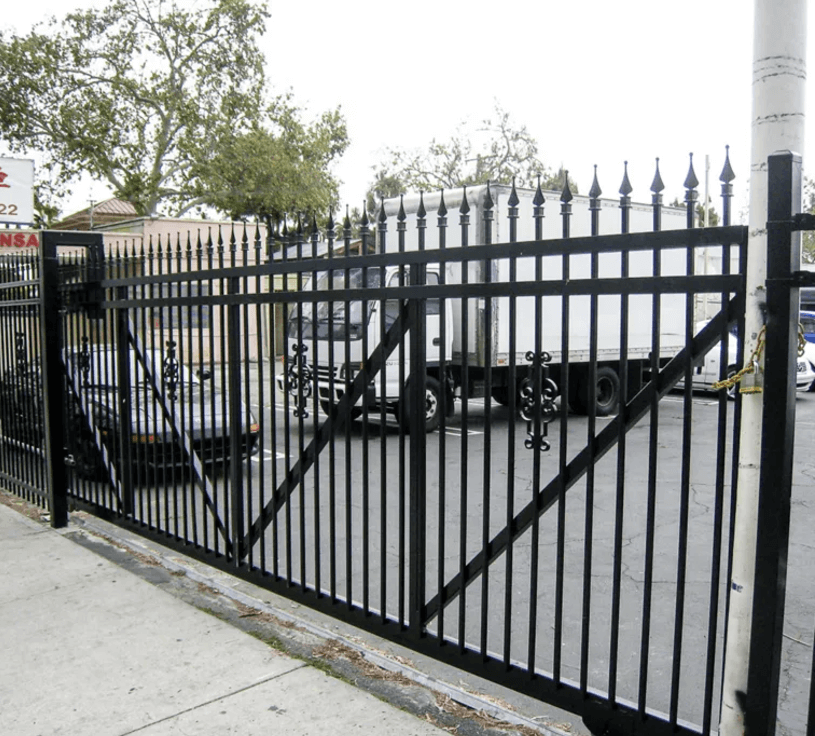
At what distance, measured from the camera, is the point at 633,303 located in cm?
1394

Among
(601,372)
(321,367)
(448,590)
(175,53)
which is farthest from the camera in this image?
(175,53)

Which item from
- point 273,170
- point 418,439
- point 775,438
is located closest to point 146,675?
point 418,439

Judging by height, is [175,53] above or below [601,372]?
above

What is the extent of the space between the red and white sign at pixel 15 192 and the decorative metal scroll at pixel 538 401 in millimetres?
14738

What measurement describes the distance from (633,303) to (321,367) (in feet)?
20.5

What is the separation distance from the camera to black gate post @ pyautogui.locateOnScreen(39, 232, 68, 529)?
19.5ft

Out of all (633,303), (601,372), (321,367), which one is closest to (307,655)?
(321,367)

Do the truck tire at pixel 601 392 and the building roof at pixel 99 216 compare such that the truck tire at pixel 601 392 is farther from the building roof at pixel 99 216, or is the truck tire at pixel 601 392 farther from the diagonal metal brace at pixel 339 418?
the building roof at pixel 99 216

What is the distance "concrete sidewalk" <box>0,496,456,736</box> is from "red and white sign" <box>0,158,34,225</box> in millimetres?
12226

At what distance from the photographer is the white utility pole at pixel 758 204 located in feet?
7.93

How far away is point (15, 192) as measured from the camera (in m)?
15.4

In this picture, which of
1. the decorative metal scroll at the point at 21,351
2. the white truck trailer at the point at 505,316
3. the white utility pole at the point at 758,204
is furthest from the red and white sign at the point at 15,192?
the white utility pole at the point at 758,204

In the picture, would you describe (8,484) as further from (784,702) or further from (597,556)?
(784,702)

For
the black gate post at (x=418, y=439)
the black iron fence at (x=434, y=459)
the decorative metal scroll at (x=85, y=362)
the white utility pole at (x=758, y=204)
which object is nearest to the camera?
the white utility pole at (x=758, y=204)
